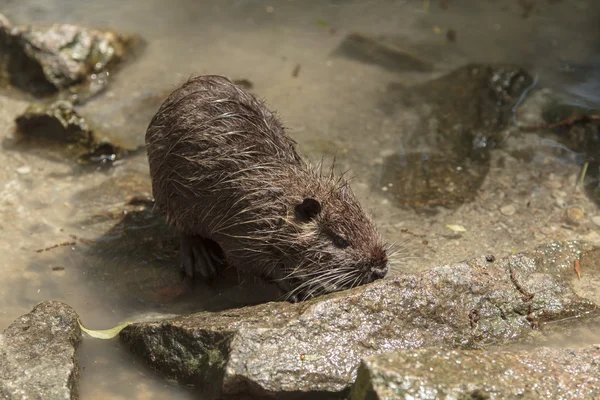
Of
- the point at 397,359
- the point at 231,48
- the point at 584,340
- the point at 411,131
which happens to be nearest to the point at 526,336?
the point at 584,340

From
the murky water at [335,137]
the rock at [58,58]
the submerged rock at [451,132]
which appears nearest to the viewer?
the murky water at [335,137]

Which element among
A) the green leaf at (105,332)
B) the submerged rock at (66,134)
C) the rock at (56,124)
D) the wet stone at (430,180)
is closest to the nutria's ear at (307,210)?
the green leaf at (105,332)

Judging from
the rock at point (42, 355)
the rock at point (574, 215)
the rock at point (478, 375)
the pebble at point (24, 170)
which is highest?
the rock at point (478, 375)

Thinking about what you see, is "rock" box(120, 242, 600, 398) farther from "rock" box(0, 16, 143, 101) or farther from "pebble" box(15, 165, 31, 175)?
"rock" box(0, 16, 143, 101)

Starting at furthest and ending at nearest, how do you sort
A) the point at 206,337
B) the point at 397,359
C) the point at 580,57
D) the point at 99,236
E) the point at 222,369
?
the point at 580,57, the point at 99,236, the point at 206,337, the point at 222,369, the point at 397,359

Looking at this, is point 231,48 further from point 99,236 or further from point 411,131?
point 99,236

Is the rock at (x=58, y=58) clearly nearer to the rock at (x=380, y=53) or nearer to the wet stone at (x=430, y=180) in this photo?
the rock at (x=380, y=53)
